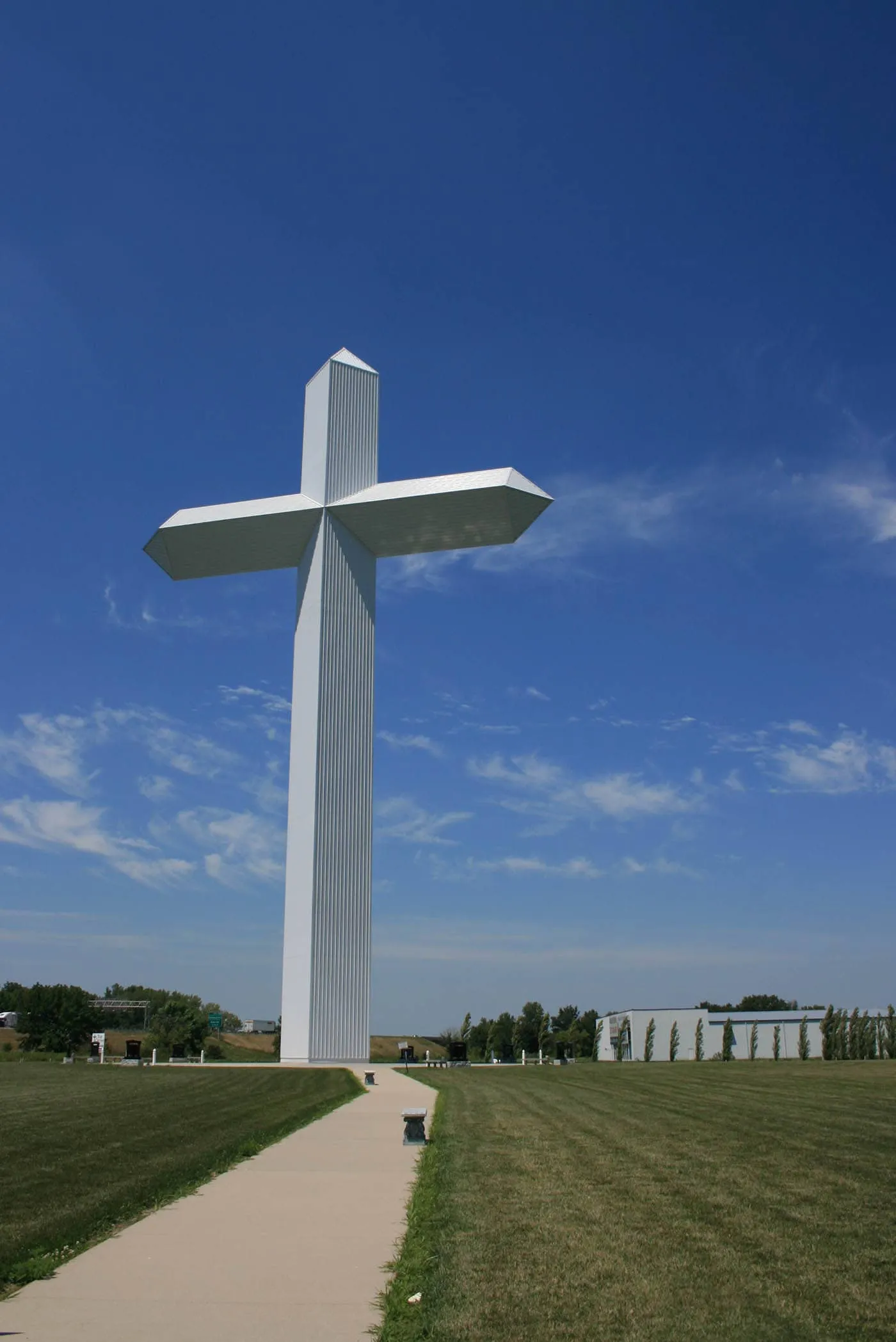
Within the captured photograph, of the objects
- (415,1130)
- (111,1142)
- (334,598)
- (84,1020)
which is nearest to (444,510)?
(334,598)

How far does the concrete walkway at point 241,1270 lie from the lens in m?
5.24

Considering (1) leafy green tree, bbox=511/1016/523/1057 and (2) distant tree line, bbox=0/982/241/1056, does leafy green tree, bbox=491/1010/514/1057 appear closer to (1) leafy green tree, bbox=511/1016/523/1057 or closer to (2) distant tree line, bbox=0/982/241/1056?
(1) leafy green tree, bbox=511/1016/523/1057

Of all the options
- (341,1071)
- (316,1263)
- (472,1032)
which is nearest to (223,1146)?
(316,1263)

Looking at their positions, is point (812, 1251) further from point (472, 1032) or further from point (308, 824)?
point (472, 1032)

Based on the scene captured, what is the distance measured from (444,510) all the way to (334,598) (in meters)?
4.10

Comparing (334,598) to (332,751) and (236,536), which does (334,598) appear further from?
(332,751)

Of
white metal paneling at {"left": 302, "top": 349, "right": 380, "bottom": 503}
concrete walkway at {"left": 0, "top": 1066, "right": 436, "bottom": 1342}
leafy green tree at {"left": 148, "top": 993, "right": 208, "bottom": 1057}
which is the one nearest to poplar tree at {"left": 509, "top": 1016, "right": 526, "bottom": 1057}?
leafy green tree at {"left": 148, "top": 993, "right": 208, "bottom": 1057}

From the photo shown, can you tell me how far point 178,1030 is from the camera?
169 feet

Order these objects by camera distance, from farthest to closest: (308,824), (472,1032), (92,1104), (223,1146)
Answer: (472,1032)
(308,824)
(92,1104)
(223,1146)

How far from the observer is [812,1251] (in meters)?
6.58

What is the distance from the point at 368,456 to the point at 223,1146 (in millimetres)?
24217

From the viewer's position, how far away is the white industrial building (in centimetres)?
5909

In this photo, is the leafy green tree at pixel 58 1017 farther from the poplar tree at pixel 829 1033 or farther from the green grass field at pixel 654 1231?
the green grass field at pixel 654 1231

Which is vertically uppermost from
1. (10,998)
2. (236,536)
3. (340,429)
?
(340,429)
